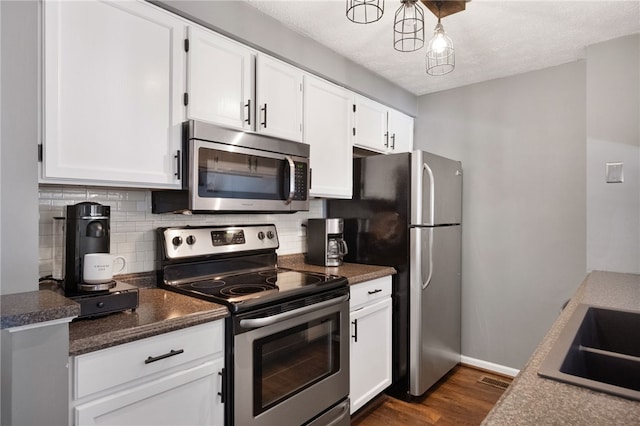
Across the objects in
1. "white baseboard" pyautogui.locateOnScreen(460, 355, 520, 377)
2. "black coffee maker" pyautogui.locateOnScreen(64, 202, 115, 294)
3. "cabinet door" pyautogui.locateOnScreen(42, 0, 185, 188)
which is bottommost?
"white baseboard" pyautogui.locateOnScreen(460, 355, 520, 377)

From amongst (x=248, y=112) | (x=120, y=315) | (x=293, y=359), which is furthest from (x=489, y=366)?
(x=120, y=315)

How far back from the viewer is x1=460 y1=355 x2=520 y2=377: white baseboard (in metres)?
2.90

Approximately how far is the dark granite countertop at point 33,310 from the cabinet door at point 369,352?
153cm

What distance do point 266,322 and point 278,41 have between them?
1.54 meters

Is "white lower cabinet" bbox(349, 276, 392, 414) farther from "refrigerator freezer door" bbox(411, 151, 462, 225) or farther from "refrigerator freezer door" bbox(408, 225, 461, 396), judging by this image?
"refrigerator freezer door" bbox(411, 151, 462, 225)

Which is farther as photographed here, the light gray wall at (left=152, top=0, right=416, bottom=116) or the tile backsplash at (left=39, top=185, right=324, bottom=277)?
the light gray wall at (left=152, top=0, right=416, bottom=116)

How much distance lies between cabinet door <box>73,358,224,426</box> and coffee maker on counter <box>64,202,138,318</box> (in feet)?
0.98

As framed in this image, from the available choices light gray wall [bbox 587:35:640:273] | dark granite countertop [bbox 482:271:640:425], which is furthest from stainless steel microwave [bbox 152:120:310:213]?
light gray wall [bbox 587:35:640:273]

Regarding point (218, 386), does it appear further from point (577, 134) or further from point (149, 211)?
point (577, 134)

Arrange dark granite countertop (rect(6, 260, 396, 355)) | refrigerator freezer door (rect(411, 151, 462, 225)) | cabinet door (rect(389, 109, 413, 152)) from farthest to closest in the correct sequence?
cabinet door (rect(389, 109, 413, 152)) < refrigerator freezer door (rect(411, 151, 462, 225)) < dark granite countertop (rect(6, 260, 396, 355))

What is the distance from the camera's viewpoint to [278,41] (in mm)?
2100

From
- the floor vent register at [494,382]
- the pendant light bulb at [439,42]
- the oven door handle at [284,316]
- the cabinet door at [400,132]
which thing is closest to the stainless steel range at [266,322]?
the oven door handle at [284,316]

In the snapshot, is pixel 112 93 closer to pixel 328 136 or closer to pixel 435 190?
pixel 328 136

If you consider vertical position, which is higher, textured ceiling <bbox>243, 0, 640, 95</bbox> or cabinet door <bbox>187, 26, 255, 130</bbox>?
textured ceiling <bbox>243, 0, 640, 95</bbox>
